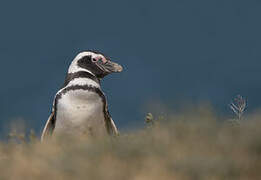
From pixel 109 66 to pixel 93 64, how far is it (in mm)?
401

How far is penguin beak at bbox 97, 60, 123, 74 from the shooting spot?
39.9 feet

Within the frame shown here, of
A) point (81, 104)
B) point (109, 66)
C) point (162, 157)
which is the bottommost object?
point (162, 157)

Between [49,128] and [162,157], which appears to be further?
[49,128]

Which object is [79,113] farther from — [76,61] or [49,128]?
[76,61]

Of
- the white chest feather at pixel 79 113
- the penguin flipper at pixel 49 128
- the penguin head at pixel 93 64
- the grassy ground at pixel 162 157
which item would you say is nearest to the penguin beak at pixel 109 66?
the penguin head at pixel 93 64

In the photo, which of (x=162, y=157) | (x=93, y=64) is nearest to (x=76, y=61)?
(x=93, y=64)

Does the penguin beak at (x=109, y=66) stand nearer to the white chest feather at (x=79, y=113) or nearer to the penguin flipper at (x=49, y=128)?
the white chest feather at (x=79, y=113)

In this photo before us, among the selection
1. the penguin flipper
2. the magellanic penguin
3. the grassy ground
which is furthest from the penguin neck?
the grassy ground

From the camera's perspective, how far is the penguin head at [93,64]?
11.9 metres

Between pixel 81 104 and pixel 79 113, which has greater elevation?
pixel 81 104

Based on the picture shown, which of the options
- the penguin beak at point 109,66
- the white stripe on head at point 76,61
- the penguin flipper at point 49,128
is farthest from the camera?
the penguin beak at point 109,66

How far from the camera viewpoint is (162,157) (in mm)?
6141

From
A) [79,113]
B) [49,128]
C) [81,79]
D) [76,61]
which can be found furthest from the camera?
[76,61]

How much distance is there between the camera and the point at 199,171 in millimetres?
5684
